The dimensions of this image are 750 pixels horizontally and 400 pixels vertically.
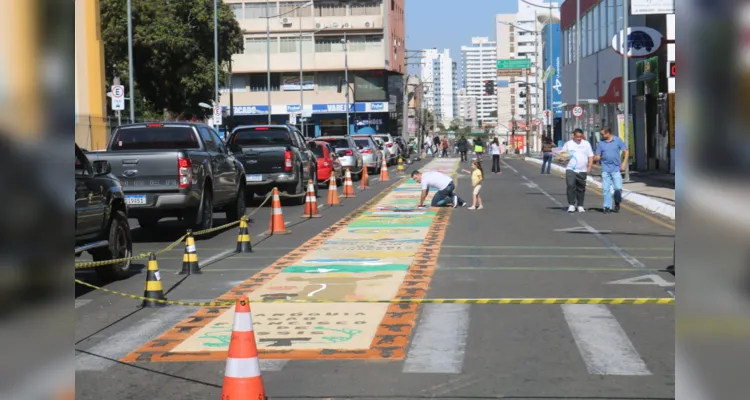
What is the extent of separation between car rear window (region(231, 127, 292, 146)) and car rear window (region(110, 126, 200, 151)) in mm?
7427

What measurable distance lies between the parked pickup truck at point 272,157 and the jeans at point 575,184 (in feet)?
22.1

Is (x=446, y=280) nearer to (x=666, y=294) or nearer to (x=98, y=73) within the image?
(x=666, y=294)

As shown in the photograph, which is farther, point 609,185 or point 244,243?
point 609,185

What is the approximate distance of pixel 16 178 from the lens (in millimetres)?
2125

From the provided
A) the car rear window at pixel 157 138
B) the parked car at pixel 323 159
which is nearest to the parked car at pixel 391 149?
the parked car at pixel 323 159

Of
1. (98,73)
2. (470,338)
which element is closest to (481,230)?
(470,338)

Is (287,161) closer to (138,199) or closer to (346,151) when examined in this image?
(138,199)

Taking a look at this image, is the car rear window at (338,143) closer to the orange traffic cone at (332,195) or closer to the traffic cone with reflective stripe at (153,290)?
the orange traffic cone at (332,195)

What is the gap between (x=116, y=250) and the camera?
12703 millimetres

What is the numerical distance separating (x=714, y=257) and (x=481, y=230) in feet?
54.4

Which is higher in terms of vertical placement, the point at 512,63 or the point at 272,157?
the point at 512,63

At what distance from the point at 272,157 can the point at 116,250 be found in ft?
40.8

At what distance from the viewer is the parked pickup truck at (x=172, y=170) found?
16.6m

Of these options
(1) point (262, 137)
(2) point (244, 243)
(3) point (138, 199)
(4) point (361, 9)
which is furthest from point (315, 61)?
(2) point (244, 243)
